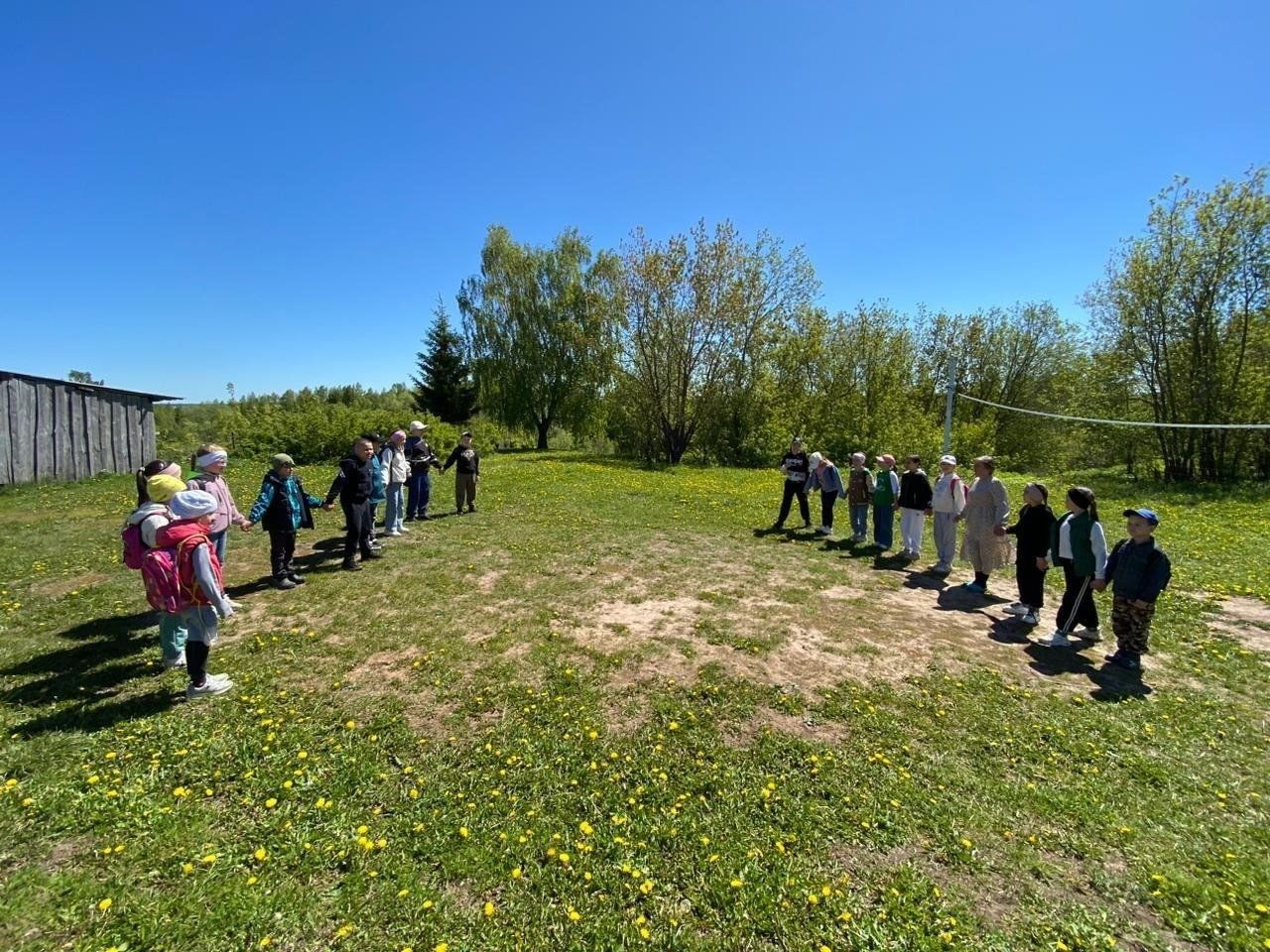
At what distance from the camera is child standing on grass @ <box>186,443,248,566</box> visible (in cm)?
656

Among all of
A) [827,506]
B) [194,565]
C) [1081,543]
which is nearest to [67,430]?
[194,565]

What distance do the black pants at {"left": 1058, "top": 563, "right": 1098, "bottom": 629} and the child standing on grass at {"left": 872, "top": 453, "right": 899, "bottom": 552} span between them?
3.58 metres

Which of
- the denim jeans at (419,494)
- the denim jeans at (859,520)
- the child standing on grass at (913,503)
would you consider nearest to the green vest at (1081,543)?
the child standing on grass at (913,503)

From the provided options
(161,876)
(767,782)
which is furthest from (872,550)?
(161,876)

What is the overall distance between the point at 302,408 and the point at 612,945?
3136 cm

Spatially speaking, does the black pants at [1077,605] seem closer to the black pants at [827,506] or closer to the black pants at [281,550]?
the black pants at [827,506]

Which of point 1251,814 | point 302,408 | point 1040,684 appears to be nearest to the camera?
point 1251,814

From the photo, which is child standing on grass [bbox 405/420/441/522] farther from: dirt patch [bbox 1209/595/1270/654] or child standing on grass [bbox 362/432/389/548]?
dirt patch [bbox 1209/595/1270/654]

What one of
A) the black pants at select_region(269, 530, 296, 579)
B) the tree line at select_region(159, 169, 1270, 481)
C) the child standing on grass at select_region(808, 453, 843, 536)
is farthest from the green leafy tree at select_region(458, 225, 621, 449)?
the black pants at select_region(269, 530, 296, 579)

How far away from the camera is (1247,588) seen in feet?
30.1

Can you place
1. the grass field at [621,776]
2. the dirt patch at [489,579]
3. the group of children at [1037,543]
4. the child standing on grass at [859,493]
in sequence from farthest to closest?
the child standing on grass at [859,493]
the dirt patch at [489,579]
the group of children at [1037,543]
the grass field at [621,776]

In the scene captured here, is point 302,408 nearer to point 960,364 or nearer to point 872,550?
point 872,550

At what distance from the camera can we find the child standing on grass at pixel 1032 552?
24.5 ft

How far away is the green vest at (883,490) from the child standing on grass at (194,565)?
10.4 meters
